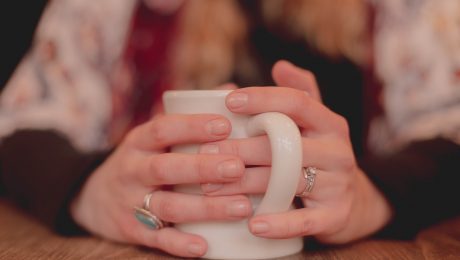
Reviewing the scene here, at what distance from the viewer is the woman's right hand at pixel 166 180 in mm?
493

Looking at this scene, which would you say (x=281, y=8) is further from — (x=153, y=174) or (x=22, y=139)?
(x=153, y=174)

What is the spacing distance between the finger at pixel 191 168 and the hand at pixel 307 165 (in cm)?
2

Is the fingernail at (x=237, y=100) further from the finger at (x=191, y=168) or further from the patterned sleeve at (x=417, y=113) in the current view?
the patterned sleeve at (x=417, y=113)

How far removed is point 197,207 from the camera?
1.66 ft

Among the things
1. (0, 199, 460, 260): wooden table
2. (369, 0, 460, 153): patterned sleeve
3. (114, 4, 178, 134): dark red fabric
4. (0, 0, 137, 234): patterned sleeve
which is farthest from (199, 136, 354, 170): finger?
(114, 4, 178, 134): dark red fabric

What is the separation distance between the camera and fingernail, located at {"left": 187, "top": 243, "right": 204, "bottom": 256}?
0.51 meters

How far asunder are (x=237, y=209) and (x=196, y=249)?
7 centimetres

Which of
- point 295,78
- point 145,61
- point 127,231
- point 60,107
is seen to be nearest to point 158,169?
point 127,231

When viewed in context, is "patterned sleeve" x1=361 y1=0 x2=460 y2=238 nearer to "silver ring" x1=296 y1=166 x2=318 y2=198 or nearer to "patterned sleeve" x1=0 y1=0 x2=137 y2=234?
"silver ring" x1=296 y1=166 x2=318 y2=198

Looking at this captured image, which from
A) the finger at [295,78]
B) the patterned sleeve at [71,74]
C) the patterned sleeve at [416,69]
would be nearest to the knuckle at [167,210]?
the finger at [295,78]

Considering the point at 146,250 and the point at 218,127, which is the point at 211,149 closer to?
the point at 218,127

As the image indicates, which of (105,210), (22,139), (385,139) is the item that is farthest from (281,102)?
(385,139)

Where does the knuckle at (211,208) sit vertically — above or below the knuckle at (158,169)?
below

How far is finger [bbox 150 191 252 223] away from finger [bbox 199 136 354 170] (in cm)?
4
